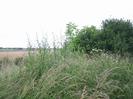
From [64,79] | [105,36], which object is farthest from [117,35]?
[64,79]

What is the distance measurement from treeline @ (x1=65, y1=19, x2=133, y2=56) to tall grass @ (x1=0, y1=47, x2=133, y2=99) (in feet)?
22.7

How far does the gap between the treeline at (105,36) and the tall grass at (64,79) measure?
22.7 feet

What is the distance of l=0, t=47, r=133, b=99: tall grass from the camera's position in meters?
6.14

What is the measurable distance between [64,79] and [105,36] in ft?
30.7

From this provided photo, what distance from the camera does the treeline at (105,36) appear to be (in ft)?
49.6

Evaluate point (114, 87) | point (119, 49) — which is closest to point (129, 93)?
point (114, 87)

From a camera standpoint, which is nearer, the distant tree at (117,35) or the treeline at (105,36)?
the distant tree at (117,35)

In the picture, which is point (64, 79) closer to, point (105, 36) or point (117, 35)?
point (117, 35)

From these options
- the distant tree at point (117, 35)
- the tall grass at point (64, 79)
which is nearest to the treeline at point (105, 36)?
the distant tree at point (117, 35)

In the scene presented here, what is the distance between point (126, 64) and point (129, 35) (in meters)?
7.98

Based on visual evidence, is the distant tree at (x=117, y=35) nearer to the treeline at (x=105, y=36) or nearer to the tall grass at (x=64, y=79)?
the treeline at (x=105, y=36)

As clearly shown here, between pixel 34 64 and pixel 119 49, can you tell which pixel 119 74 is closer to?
pixel 34 64

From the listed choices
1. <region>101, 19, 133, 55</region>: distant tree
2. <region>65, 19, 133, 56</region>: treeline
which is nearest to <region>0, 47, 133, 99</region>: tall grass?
<region>101, 19, 133, 55</region>: distant tree

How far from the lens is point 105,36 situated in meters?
15.7
